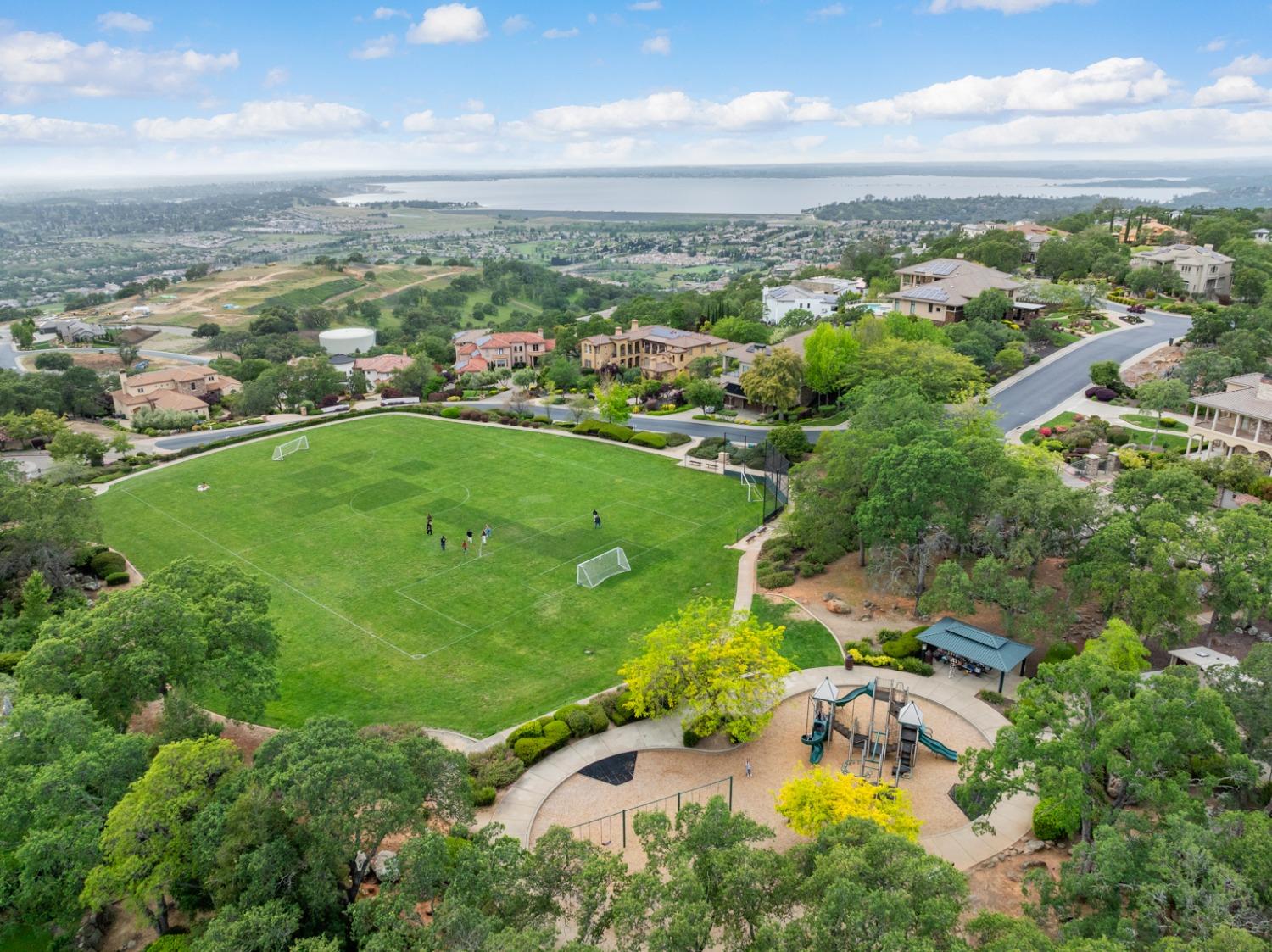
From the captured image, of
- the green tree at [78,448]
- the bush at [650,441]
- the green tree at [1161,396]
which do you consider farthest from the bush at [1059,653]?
the green tree at [78,448]

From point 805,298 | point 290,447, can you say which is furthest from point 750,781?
point 805,298

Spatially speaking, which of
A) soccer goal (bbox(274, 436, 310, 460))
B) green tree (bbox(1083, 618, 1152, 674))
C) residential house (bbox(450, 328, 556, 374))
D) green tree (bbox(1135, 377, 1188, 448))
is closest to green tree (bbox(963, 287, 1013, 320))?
green tree (bbox(1135, 377, 1188, 448))

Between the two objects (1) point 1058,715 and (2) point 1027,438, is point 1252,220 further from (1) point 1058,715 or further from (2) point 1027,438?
(1) point 1058,715

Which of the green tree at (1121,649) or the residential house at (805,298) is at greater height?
the residential house at (805,298)

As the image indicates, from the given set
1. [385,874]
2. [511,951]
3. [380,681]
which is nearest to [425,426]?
[380,681]

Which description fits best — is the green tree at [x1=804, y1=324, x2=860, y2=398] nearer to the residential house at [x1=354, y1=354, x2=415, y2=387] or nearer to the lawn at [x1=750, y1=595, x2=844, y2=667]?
the lawn at [x1=750, y1=595, x2=844, y2=667]

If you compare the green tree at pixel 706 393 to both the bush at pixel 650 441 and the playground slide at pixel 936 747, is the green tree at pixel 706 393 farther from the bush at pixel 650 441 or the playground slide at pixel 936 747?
the playground slide at pixel 936 747

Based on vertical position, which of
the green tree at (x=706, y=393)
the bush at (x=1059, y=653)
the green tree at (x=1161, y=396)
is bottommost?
the bush at (x=1059, y=653)
